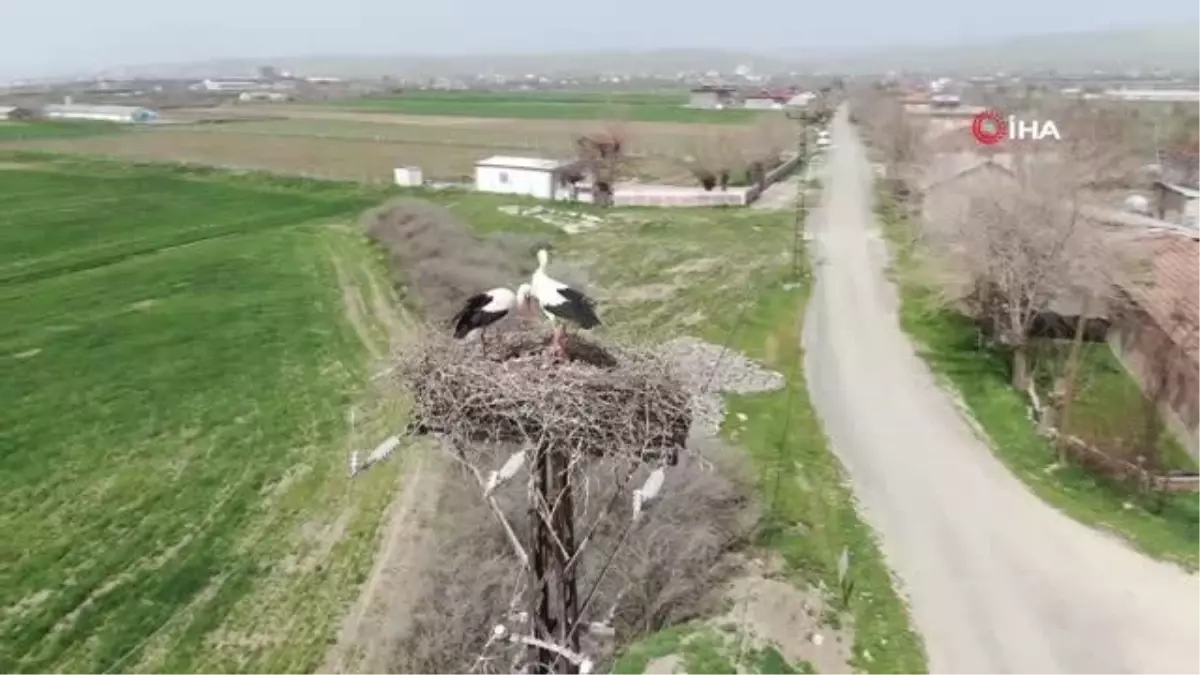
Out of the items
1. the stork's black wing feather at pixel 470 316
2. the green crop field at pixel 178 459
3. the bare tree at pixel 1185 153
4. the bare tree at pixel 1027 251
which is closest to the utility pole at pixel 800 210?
the bare tree at pixel 1027 251

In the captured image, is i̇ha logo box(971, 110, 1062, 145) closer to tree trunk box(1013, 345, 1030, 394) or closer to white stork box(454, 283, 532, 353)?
tree trunk box(1013, 345, 1030, 394)

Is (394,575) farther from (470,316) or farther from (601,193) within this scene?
(601,193)

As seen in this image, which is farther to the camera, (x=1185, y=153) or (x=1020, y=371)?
(x=1185, y=153)

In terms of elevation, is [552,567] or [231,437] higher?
[552,567]

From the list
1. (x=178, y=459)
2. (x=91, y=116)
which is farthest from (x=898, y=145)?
(x=91, y=116)

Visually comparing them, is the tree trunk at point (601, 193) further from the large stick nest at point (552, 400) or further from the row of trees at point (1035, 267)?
the large stick nest at point (552, 400)

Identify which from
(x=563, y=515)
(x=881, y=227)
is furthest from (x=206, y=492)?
(x=881, y=227)

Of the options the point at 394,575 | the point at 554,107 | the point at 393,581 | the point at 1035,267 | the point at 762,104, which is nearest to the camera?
the point at 393,581
